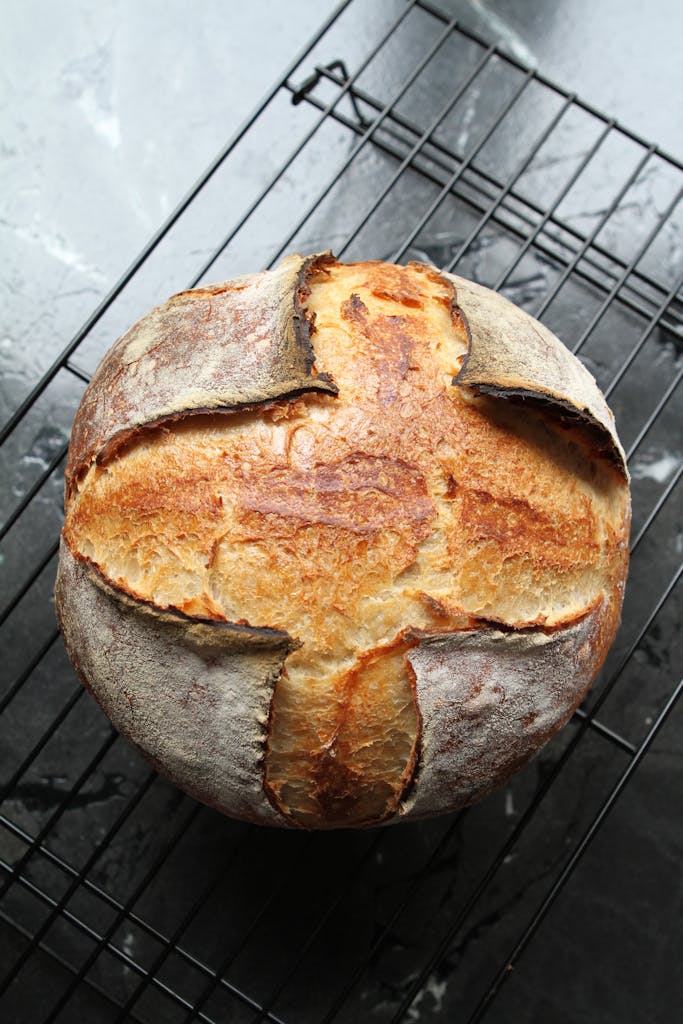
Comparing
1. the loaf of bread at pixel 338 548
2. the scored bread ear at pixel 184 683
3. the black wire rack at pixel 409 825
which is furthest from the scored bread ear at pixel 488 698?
A: the black wire rack at pixel 409 825

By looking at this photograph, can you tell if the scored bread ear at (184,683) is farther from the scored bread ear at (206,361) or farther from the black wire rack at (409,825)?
the black wire rack at (409,825)

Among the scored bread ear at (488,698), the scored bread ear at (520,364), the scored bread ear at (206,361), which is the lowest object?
the scored bread ear at (488,698)

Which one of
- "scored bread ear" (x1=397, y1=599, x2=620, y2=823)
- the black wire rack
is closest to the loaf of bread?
"scored bread ear" (x1=397, y1=599, x2=620, y2=823)

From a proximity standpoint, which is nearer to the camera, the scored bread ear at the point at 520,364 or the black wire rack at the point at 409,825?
the scored bread ear at the point at 520,364

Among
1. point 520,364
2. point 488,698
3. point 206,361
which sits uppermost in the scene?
point 520,364

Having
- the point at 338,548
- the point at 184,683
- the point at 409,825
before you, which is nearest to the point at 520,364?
the point at 338,548

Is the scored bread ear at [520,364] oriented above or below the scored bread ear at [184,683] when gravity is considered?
above

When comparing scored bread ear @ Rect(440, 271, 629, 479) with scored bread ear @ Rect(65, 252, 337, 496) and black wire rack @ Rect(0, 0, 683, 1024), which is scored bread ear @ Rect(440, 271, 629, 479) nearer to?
scored bread ear @ Rect(65, 252, 337, 496)

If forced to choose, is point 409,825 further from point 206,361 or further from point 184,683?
point 206,361
